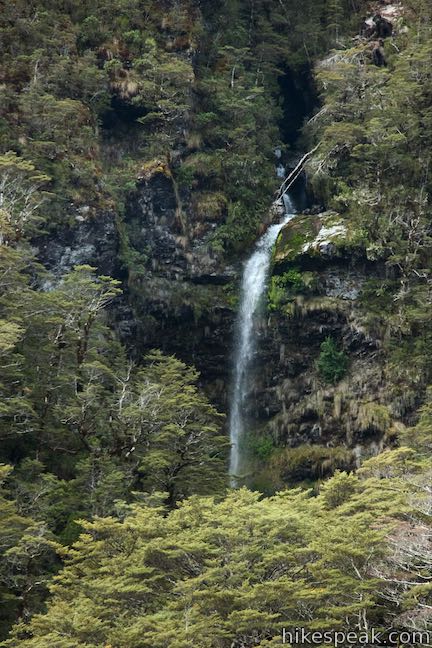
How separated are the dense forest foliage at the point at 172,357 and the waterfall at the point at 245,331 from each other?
73cm

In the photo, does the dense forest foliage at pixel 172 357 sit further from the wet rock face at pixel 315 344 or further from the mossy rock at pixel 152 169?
the wet rock face at pixel 315 344

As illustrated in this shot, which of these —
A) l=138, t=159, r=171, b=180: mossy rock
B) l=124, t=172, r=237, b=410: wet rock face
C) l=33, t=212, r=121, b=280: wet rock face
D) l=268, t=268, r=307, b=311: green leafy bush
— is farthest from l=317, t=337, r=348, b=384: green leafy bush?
l=138, t=159, r=171, b=180: mossy rock

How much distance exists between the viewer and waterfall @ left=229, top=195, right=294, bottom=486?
28.3 metres

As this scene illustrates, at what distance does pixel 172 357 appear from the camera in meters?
24.4

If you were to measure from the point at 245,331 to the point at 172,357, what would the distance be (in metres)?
5.51

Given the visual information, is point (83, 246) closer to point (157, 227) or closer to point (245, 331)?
point (157, 227)

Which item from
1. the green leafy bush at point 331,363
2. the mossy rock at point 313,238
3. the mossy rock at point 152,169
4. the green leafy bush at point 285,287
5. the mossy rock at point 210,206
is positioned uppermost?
the mossy rock at point 152,169

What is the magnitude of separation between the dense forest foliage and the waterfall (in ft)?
2.40

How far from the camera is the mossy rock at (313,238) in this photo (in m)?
28.3

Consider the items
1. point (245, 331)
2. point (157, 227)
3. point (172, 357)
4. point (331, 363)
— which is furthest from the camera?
point (157, 227)

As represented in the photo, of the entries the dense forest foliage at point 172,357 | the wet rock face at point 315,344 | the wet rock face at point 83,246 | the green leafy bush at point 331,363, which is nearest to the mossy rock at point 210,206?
the dense forest foliage at point 172,357

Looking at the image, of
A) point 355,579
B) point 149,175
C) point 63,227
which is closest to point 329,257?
point 149,175

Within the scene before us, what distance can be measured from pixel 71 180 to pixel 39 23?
740cm

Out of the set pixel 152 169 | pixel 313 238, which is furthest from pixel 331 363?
pixel 152 169
